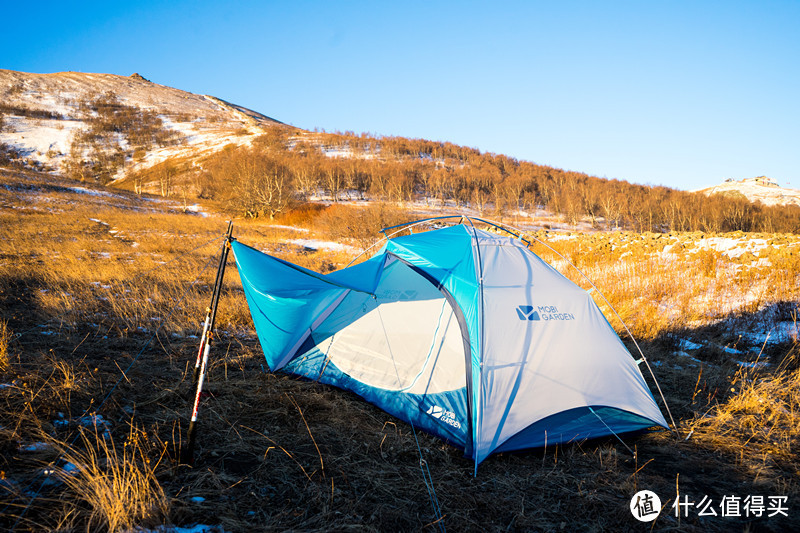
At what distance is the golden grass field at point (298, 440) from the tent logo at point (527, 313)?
1.35 metres

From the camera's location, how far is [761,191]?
62625mm

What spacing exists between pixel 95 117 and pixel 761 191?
403ft

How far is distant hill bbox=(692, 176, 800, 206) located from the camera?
55375 mm

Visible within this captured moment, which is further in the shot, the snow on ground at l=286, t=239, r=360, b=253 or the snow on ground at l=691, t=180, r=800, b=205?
the snow on ground at l=691, t=180, r=800, b=205

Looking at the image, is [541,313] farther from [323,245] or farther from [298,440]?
[323,245]

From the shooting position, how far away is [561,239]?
17.2 m

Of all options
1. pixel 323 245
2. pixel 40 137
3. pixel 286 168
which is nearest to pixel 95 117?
pixel 40 137

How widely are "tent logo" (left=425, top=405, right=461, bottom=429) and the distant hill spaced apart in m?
67.3

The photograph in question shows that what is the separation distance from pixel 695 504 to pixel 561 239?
15.1 metres

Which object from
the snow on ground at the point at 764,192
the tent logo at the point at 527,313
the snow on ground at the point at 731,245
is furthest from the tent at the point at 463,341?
the snow on ground at the point at 764,192

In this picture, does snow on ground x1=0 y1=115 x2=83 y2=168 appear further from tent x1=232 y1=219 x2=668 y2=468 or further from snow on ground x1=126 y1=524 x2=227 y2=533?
snow on ground x1=126 y1=524 x2=227 y2=533

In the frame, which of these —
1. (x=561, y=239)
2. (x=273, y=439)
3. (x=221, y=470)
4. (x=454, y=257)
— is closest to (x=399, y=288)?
(x=454, y=257)

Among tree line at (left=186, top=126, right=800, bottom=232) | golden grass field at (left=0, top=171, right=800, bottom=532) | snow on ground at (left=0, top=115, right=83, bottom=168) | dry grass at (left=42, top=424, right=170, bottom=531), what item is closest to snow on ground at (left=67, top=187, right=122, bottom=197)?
tree line at (left=186, top=126, right=800, bottom=232)

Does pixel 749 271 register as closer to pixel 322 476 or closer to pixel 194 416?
pixel 322 476
